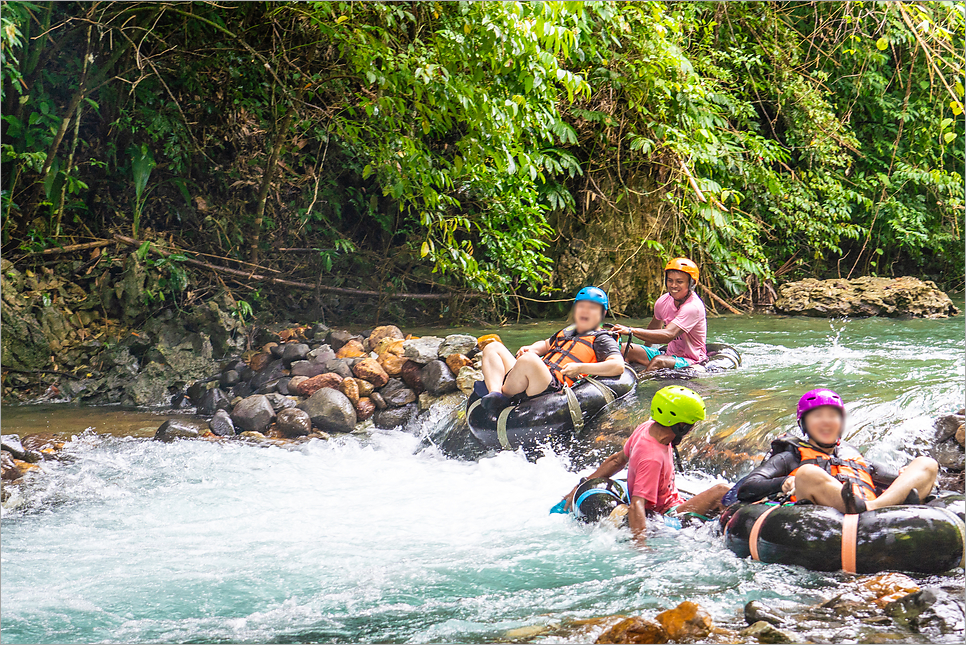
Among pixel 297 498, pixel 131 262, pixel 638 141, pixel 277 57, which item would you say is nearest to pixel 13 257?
pixel 131 262

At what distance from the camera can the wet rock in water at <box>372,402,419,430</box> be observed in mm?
6766

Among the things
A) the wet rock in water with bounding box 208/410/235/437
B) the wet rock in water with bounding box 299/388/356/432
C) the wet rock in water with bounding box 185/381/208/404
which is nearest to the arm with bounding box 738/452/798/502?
the wet rock in water with bounding box 299/388/356/432

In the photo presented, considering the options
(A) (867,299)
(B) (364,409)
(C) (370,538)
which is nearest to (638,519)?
(C) (370,538)

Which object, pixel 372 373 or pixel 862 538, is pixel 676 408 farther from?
pixel 372 373

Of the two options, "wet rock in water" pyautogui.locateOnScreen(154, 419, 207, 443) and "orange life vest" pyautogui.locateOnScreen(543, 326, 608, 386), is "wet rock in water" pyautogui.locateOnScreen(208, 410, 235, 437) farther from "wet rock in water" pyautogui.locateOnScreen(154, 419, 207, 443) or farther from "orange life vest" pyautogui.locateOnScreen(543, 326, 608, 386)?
"orange life vest" pyautogui.locateOnScreen(543, 326, 608, 386)

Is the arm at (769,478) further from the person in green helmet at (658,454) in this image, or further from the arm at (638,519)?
the arm at (638,519)

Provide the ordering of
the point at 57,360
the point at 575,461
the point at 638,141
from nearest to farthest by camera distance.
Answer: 1. the point at 575,461
2. the point at 57,360
3. the point at 638,141

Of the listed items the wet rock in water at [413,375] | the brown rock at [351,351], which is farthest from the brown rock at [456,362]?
the brown rock at [351,351]

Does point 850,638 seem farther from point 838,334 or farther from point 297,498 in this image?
point 838,334

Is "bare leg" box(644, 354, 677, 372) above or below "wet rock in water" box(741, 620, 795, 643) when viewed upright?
above

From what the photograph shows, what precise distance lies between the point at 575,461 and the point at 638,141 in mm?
5403

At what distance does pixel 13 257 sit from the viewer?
7.49 meters

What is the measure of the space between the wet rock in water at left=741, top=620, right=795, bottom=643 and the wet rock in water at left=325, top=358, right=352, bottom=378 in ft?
16.2

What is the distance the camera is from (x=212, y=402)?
7031 mm
